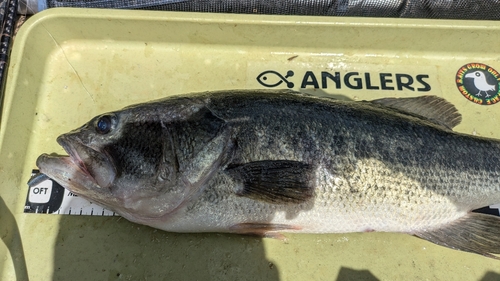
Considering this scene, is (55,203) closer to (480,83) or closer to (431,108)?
(431,108)

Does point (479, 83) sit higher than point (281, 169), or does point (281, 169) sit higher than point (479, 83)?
point (479, 83)

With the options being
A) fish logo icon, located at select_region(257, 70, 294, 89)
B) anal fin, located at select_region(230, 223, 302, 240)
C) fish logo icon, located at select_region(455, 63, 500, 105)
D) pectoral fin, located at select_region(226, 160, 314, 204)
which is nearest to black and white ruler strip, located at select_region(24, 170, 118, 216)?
anal fin, located at select_region(230, 223, 302, 240)

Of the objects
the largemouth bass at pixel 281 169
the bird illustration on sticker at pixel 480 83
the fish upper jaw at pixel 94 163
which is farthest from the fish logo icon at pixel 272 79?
the bird illustration on sticker at pixel 480 83

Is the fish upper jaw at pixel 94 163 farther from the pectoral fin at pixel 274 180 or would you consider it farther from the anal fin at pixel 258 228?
the anal fin at pixel 258 228

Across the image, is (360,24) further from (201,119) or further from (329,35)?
(201,119)

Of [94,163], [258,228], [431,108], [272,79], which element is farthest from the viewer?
[272,79]

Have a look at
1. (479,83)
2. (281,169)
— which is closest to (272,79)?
(281,169)
